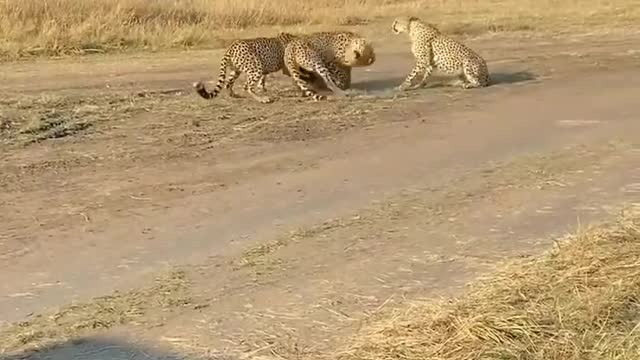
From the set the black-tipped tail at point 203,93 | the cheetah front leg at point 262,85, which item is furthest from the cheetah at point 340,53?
the black-tipped tail at point 203,93

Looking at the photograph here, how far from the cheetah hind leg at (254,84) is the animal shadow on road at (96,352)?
7.00 meters

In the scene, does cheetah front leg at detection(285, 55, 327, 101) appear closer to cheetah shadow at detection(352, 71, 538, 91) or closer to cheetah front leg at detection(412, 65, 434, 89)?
cheetah shadow at detection(352, 71, 538, 91)

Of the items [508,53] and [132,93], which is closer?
[132,93]

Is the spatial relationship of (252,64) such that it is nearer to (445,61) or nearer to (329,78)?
(329,78)

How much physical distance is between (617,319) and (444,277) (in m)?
1.20

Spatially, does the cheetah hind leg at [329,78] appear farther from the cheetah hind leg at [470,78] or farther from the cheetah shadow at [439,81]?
the cheetah hind leg at [470,78]

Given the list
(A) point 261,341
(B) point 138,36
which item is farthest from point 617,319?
(B) point 138,36

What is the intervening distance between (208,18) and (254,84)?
11.9 m

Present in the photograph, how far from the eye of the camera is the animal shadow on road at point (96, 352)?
5.15 m

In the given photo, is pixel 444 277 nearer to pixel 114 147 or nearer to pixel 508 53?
pixel 114 147

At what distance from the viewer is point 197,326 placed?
548 cm

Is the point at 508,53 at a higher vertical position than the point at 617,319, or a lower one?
lower

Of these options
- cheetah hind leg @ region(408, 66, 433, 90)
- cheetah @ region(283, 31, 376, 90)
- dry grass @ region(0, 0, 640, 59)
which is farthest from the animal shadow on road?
dry grass @ region(0, 0, 640, 59)

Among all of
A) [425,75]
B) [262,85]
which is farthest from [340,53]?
[425,75]
